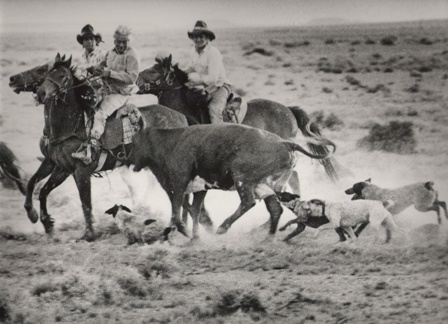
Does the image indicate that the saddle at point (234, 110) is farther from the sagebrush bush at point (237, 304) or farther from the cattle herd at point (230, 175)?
the sagebrush bush at point (237, 304)

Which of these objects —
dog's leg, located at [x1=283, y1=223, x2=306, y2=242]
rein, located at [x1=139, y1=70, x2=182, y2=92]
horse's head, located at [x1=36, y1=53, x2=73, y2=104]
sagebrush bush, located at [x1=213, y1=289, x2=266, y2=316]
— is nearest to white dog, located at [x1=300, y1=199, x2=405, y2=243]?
dog's leg, located at [x1=283, y1=223, x2=306, y2=242]

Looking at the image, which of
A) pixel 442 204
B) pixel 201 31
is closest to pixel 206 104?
pixel 201 31

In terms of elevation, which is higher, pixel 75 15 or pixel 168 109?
pixel 75 15

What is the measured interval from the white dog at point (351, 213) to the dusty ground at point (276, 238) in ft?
0.25

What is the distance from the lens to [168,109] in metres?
6.09

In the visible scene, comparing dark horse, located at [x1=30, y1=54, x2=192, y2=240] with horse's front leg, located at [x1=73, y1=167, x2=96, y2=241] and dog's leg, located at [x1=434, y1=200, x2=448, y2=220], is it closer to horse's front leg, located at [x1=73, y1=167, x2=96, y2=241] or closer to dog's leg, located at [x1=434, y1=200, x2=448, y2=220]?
horse's front leg, located at [x1=73, y1=167, x2=96, y2=241]

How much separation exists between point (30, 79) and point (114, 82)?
62 cm

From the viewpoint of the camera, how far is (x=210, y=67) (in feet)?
19.7

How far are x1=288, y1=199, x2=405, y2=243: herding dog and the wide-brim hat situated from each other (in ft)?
4.57

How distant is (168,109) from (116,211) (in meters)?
0.83

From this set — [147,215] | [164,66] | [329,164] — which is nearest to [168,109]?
[164,66]

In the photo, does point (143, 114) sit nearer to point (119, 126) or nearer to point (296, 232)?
point (119, 126)

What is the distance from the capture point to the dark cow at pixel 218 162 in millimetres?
5879

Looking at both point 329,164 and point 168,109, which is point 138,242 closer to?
point 168,109
